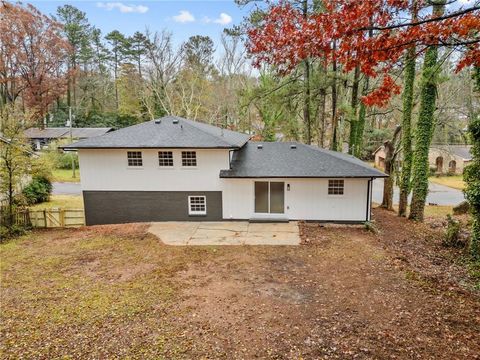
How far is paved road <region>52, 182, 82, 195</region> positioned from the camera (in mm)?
26047

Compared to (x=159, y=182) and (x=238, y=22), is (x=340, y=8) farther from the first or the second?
(x=238, y=22)

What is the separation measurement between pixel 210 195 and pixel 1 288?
898 cm

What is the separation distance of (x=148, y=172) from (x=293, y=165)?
7301mm

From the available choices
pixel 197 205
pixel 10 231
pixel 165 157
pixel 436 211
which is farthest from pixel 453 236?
pixel 10 231

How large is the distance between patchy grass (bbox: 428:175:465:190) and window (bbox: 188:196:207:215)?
1168 inches

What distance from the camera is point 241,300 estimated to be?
8.52m

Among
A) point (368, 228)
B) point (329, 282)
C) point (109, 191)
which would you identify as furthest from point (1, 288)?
point (368, 228)

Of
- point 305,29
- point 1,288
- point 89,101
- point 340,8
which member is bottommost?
point 1,288

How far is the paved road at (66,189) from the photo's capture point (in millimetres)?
26047

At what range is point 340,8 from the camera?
20.0ft

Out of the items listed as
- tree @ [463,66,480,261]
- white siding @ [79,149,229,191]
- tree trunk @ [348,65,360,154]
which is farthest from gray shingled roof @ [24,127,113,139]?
tree @ [463,66,480,261]

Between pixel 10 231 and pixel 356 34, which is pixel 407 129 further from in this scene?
pixel 10 231

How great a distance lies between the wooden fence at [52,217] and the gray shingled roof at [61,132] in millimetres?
26772

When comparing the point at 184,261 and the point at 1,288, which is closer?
the point at 1,288
